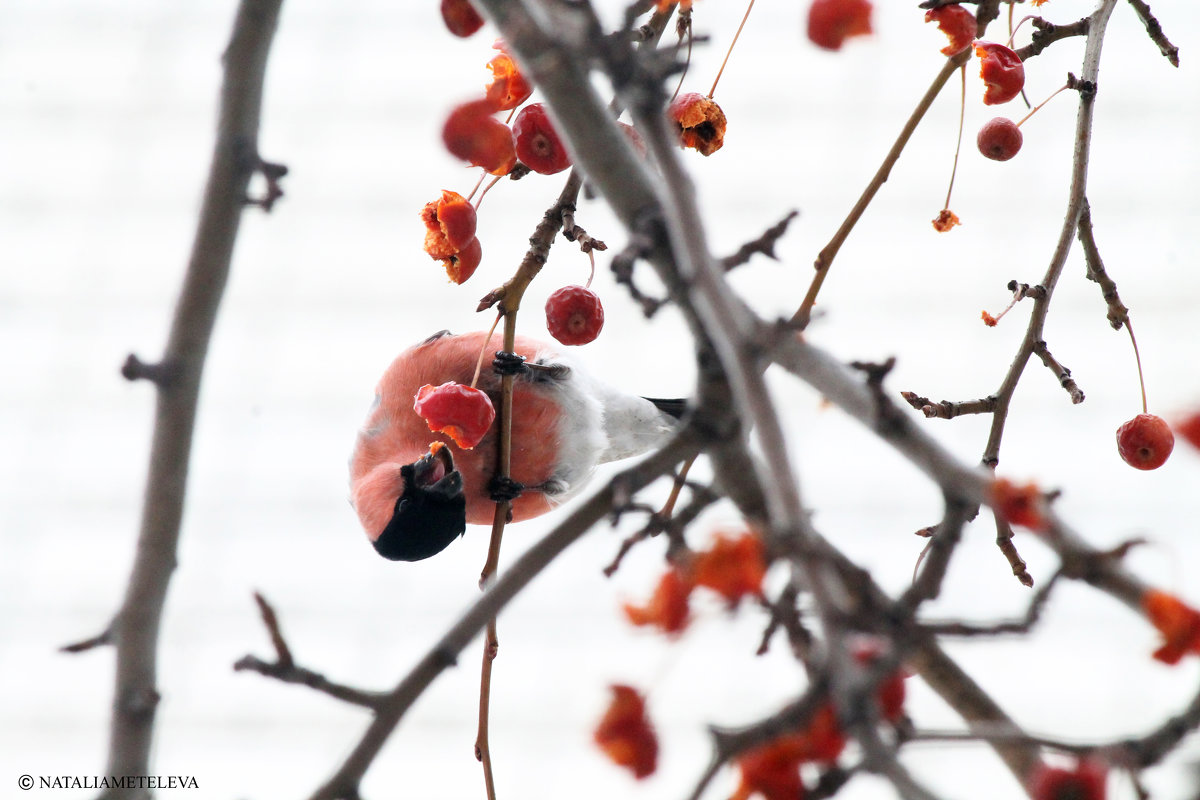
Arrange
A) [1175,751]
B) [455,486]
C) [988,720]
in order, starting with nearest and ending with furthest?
[1175,751], [988,720], [455,486]

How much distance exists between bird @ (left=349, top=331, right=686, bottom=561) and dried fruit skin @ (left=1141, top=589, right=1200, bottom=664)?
1.47 m

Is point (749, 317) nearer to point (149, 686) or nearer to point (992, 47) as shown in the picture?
point (149, 686)

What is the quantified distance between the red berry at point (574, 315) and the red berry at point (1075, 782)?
84 centimetres

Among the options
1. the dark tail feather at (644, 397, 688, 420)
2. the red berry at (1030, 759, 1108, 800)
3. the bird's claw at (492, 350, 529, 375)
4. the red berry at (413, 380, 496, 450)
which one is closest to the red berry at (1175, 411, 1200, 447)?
the red berry at (1030, 759, 1108, 800)

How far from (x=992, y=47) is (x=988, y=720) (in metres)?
0.80

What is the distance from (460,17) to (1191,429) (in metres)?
0.66

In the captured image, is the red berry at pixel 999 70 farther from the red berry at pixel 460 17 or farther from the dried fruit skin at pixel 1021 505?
the dried fruit skin at pixel 1021 505

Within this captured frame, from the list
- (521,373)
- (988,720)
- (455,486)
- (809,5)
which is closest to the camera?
(988,720)

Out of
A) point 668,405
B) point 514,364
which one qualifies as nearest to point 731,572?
point 514,364

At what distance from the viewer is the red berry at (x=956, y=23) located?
98 cm

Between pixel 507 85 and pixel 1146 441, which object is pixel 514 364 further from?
pixel 1146 441

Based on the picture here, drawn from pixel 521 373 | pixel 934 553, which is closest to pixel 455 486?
pixel 521 373

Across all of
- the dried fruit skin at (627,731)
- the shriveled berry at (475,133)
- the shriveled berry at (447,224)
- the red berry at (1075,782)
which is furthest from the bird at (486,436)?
the red berry at (1075,782)

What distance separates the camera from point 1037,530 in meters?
0.54
